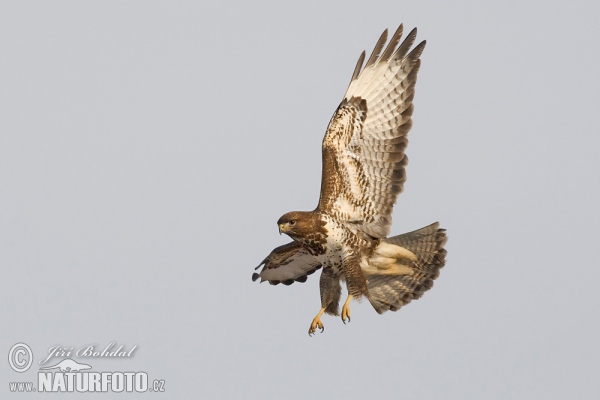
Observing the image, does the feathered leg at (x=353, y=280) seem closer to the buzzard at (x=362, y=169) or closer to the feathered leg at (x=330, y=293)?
the buzzard at (x=362, y=169)

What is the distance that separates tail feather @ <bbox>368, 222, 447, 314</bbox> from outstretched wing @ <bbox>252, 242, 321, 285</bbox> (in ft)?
3.17

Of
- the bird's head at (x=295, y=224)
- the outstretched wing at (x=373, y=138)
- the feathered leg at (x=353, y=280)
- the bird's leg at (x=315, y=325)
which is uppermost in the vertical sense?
the outstretched wing at (x=373, y=138)

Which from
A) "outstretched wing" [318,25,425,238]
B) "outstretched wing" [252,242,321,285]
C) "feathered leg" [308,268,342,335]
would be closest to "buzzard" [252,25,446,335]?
"outstretched wing" [318,25,425,238]

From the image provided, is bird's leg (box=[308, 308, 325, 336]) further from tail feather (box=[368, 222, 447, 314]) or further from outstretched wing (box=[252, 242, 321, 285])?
A: outstretched wing (box=[252, 242, 321, 285])

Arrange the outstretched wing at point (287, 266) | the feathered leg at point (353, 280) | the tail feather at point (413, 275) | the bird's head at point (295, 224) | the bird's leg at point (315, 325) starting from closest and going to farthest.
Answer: the bird's head at point (295, 224) < the feathered leg at point (353, 280) < the bird's leg at point (315, 325) < the tail feather at point (413, 275) < the outstretched wing at point (287, 266)

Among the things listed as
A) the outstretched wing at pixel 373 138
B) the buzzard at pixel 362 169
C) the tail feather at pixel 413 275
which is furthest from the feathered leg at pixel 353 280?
the tail feather at pixel 413 275

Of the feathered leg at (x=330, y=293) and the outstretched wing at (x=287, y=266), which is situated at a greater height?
the outstretched wing at (x=287, y=266)

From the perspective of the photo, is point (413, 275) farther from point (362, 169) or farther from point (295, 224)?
point (295, 224)

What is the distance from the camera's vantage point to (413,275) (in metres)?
15.3

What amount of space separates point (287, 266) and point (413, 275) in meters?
1.78

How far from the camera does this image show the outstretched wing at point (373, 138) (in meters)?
14.1

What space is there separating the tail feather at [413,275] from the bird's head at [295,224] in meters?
1.40

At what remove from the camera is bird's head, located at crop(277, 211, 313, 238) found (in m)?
14.0

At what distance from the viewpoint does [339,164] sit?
14.2 meters
